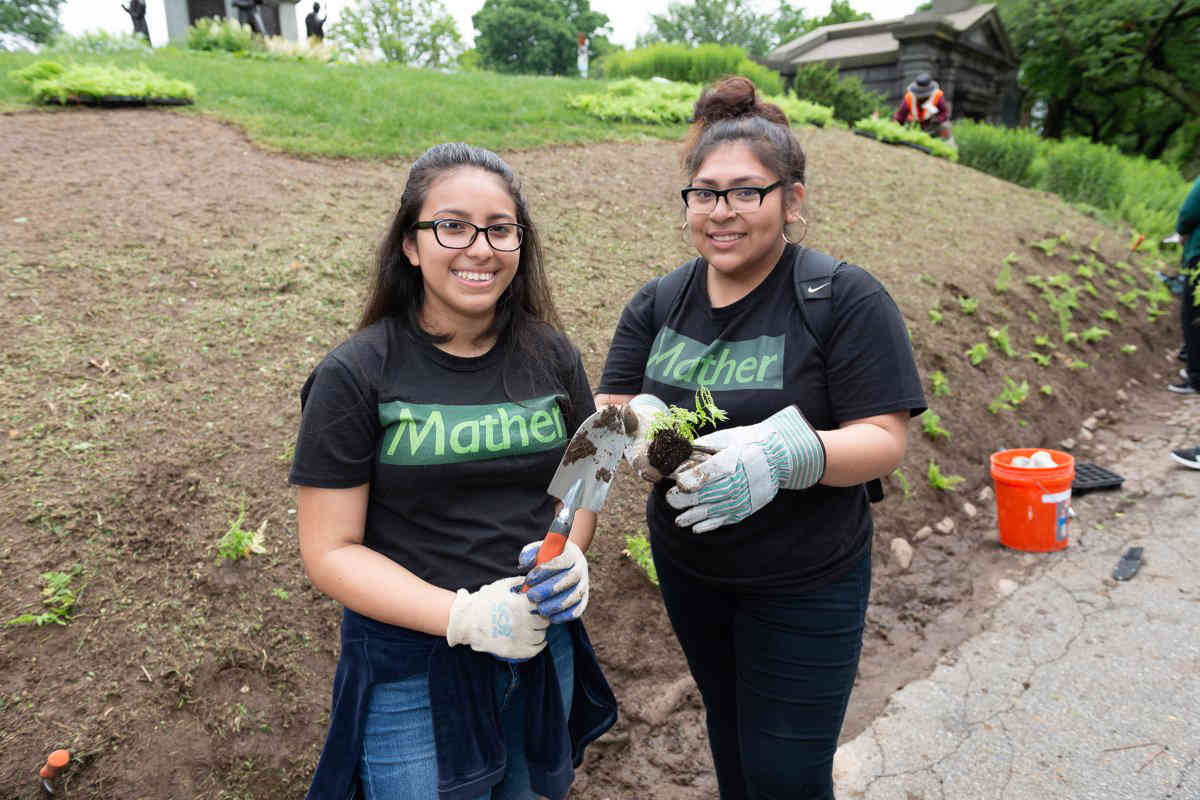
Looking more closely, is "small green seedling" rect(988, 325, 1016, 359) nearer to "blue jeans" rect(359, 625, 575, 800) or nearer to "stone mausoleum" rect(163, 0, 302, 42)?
"blue jeans" rect(359, 625, 575, 800)

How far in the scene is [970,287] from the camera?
7.10 meters

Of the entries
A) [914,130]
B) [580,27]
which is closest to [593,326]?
[914,130]

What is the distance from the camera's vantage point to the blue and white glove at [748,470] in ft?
5.49

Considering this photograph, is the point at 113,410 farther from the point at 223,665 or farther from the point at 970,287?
the point at 970,287

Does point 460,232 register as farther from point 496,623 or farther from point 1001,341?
point 1001,341

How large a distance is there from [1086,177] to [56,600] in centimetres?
1423

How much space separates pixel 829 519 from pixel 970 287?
6.05 m

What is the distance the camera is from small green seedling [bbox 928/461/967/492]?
488cm

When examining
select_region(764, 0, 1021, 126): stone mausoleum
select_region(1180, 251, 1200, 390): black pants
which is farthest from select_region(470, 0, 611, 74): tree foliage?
select_region(1180, 251, 1200, 390): black pants

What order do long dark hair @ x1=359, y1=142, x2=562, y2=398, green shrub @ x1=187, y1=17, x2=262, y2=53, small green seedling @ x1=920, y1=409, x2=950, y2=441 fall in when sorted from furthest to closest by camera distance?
green shrub @ x1=187, y1=17, x2=262, y2=53, small green seedling @ x1=920, y1=409, x2=950, y2=441, long dark hair @ x1=359, y1=142, x2=562, y2=398

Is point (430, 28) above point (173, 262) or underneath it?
above

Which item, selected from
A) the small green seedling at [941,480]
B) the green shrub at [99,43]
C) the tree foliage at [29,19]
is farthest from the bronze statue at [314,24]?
the tree foliage at [29,19]

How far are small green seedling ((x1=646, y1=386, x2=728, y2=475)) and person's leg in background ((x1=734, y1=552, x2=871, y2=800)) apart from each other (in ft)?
1.51

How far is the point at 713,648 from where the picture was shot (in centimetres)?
214
